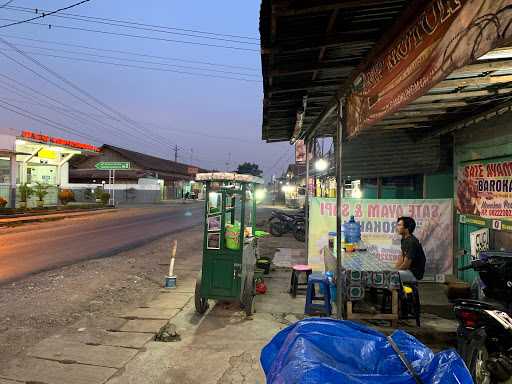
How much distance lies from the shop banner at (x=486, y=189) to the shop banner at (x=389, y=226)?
1.96 ft

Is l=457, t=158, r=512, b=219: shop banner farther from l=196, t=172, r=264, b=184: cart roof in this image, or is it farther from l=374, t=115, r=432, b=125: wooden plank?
l=196, t=172, r=264, b=184: cart roof

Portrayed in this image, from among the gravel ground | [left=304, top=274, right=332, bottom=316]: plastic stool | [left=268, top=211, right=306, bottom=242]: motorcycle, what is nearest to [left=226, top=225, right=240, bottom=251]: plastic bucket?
[left=304, top=274, right=332, bottom=316]: plastic stool

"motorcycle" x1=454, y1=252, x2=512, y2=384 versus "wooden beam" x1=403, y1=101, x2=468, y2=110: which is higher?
"wooden beam" x1=403, y1=101, x2=468, y2=110

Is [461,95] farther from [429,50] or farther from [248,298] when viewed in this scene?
[248,298]

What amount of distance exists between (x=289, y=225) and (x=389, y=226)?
9.29m

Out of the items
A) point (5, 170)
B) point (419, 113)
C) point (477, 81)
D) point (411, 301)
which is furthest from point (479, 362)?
point (5, 170)

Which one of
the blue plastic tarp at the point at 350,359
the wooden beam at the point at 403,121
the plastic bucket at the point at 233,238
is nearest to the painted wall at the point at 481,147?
the wooden beam at the point at 403,121

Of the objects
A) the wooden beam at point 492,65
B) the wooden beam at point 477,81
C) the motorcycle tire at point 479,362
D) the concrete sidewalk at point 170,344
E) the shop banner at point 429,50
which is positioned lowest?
the concrete sidewalk at point 170,344

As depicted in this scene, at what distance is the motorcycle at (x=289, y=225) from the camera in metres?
17.6

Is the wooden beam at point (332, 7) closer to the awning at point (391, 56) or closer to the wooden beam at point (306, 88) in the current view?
the awning at point (391, 56)

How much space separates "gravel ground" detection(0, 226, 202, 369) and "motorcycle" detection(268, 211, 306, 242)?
5.93 m

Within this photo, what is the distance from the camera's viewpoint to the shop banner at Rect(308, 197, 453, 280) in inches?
358

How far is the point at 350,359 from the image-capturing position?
2.05 metres

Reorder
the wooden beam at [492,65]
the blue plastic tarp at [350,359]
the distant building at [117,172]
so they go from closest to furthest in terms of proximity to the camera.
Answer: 1. the blue plastic tarp at [350,359]
2. the wooden beam at [492,65]
3. the distant building at [117,172]
